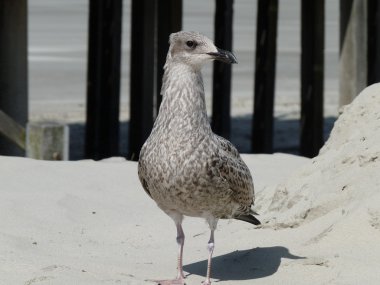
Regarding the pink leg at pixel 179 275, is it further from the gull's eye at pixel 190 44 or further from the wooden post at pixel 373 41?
the wooden post at pixel 373 41

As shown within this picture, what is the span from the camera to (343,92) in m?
12.8

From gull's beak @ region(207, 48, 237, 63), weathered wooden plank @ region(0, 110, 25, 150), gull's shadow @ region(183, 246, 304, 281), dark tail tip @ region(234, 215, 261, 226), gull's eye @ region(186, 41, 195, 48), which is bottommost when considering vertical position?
gull's shadow @ region(183, 246, 304, 281)

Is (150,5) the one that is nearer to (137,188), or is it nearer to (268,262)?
(137,188)

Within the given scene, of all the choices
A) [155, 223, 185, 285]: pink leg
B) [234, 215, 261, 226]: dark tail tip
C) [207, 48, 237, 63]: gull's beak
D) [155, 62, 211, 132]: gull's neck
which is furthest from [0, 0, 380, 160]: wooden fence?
[207, 48, 237, 63]: gull's beak

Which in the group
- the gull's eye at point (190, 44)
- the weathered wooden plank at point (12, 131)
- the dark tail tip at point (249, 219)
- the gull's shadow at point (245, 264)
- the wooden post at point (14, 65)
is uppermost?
the gull's eye at point (190, 44)

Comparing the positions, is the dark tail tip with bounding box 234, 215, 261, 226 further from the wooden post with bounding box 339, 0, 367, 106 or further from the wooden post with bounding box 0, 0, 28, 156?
the wooden post with bounding box 339, 0, 367, 106

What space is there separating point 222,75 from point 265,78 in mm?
736

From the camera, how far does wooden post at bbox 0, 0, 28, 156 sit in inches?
432

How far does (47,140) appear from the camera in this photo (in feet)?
31.9

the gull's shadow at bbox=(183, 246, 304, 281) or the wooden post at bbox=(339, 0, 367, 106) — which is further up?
the wooden post at bbox=(339, 0, 367, 106)

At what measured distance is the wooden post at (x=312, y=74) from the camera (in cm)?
1262

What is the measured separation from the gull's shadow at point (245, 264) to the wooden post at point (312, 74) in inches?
224

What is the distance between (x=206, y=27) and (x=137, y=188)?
16.7m

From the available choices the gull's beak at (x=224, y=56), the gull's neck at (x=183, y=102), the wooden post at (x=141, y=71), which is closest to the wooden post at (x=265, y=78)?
the wooden post at (x=141, y=71)
